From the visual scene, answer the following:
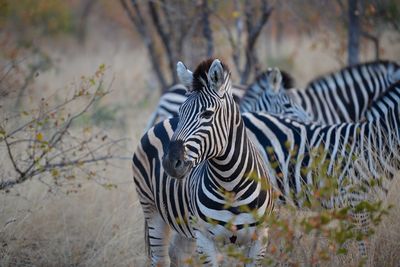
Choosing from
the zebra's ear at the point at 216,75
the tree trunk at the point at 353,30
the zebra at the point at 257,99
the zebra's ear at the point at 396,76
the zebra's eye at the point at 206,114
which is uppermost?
the tree trunk at the point at 353,30

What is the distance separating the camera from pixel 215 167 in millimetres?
3939

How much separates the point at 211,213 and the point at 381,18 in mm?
8469

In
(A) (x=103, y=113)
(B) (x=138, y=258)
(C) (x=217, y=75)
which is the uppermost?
(A) (x=103, y=113)

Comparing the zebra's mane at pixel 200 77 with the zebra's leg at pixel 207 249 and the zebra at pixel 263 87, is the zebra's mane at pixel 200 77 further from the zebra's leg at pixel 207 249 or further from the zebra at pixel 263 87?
the zebra at pixel 263 87

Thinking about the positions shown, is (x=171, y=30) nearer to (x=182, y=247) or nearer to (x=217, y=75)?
(x=182, y=247)

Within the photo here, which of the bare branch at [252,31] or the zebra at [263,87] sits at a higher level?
the bare branch at [252,31]

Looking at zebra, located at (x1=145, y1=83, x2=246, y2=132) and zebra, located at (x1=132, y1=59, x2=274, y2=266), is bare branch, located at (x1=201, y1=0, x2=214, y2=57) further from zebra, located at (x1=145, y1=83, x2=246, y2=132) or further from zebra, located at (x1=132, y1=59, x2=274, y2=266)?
zebra, located at (x1=132, y1=59, x2=274, y2=266)

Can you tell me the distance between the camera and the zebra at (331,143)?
4875 mm

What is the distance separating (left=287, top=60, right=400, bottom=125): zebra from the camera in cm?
768

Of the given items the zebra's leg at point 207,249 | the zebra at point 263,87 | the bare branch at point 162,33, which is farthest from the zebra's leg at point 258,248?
the bare branch at point 162,33

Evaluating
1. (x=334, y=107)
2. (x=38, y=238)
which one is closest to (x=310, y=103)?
(x=334, y=107)

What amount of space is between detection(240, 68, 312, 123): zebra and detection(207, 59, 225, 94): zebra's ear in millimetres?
3455

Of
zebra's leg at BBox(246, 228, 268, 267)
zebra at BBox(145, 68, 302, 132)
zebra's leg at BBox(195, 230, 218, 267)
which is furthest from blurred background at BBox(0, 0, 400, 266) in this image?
zebra's leg at BBox(195, 230, 218, 267)

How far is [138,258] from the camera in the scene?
208 inches
